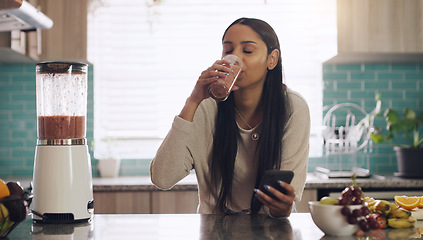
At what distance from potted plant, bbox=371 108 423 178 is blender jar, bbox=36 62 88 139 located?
7.52ft

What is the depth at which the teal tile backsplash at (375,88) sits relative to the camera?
3.55 m

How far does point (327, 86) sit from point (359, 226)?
8.10 feet

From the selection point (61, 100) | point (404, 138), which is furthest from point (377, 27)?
point (61, 100)

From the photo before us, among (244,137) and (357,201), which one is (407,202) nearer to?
(357,201)

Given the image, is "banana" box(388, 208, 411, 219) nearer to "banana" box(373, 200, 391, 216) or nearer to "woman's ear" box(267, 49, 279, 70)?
"banana" box(373, 200, 391, 216)

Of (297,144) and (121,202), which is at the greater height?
Result: (297,144)

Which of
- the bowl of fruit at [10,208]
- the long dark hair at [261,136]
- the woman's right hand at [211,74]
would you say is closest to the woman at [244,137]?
the long dark hair at [261,136]

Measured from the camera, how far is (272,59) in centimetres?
189

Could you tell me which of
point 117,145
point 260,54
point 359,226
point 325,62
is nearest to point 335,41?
point 325,62

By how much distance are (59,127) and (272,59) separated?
890 mm

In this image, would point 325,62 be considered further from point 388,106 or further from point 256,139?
point 256,139

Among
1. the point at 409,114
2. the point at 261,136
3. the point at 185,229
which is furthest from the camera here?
the point at 409,114

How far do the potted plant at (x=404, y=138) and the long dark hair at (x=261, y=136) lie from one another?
1.55 m

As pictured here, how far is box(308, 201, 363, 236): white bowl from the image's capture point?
119 cm
